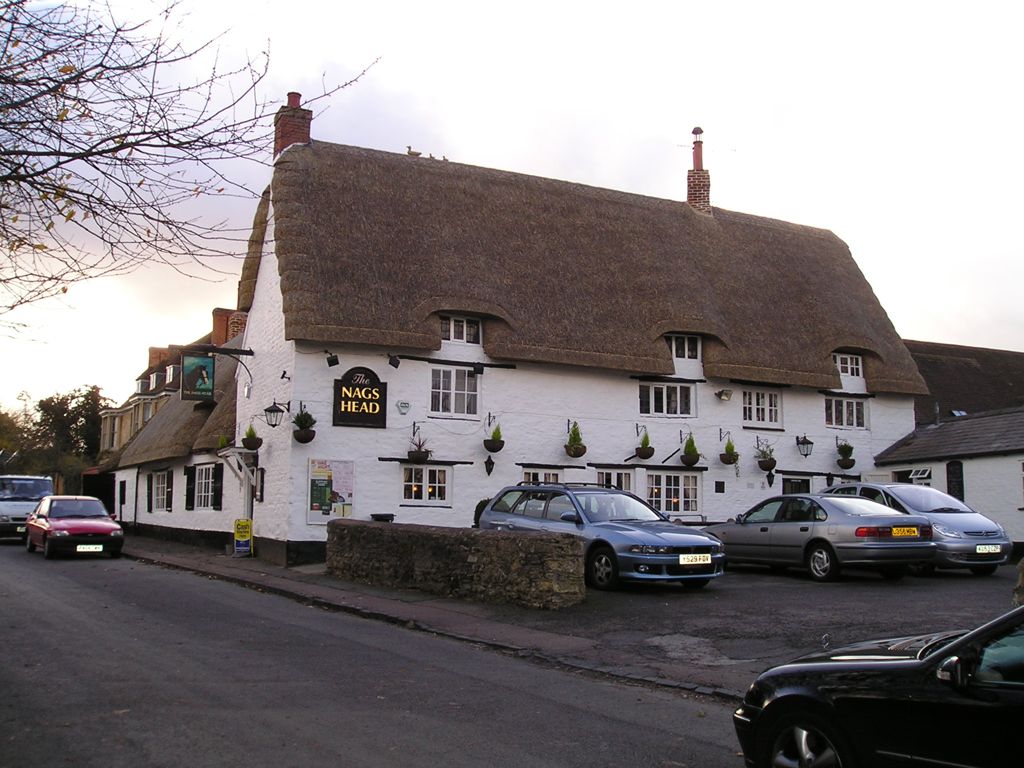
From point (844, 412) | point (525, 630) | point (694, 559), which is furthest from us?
point (844, 412)

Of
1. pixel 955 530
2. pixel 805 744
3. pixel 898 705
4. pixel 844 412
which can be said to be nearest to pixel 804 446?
pixel 844 412

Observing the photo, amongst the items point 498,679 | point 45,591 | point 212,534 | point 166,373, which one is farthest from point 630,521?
point 166,373

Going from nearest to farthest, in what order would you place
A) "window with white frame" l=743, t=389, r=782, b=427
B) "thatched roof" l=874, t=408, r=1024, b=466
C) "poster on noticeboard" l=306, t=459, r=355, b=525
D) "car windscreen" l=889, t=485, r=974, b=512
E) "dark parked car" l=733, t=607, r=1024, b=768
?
"dark parked car" l=733, t=607, r=1024, b=768 < "car windscreen" l=889, t=485, r=974, b=512 < "poster on noticeboard" l=306, t=459, r=355, b=525 < "thatched roof" l=874, t=408, r=1024, b=466 < "window with white frame" l=743, t=389, r=782, b=427

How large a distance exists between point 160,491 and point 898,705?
3071 cm

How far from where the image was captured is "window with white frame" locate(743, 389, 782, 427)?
2662cm

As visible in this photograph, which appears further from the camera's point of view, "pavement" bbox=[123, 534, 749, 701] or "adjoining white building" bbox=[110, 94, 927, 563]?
"adjoining white building" bbox=[110, 94, 927, 563]

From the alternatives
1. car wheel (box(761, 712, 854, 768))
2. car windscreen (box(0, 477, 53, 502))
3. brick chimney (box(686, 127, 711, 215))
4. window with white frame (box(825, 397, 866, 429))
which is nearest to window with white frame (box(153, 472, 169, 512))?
car windscreen (box(0, 477, 53, 502))

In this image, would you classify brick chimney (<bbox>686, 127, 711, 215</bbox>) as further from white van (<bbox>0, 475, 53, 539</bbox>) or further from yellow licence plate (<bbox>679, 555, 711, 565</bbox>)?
white van (<bbox>0, 475, 53, 539</bbox>)

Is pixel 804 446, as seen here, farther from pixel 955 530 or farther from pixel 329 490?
pixel 329 490

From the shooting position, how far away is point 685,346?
26094mm

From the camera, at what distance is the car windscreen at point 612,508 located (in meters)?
16.2

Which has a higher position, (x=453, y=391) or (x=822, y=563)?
(x=453, y=391)

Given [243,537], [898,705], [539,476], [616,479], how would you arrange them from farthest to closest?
[616,479] < [539,476] < [243,537] < [898,705]

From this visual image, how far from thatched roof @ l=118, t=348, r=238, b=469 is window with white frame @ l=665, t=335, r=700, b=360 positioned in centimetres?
1167
